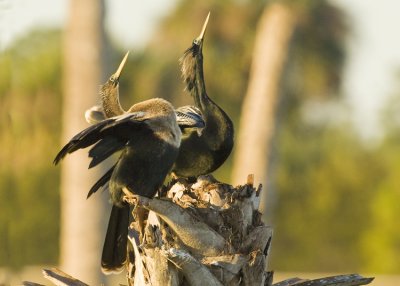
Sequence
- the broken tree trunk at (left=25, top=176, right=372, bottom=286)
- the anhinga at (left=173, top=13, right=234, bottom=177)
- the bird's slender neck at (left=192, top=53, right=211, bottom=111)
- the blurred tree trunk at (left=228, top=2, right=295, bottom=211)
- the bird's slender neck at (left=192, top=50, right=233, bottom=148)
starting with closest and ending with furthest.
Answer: the broken tree trunk at (left=25, top=176, right=372, bottom=286) < the anhinga at (left=173, top=13, right=234, bottom=177) < the bird's slender neck at (left=192, top=50, right=233, bottom=148) < the bird's slender neck at (left=192, top=53, right=211, bottom=111) < the blurred tree trunk at (left=228, top=2, right=295, bottom=211)

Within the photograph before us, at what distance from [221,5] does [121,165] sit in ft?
57.4

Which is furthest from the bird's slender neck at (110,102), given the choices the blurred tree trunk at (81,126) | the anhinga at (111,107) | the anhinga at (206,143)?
the blurred tree trunk at (81,126)

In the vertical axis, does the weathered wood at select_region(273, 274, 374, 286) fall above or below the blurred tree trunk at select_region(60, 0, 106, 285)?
below

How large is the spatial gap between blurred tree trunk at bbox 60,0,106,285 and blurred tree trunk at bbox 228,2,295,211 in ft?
10.9

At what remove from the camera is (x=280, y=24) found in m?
18.5

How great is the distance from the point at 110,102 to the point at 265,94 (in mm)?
11759

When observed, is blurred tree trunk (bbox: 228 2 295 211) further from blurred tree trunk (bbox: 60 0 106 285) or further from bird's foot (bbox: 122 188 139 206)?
bird's foot (bbox: 122 188 139 206)

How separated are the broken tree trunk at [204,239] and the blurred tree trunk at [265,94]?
11.7 meters

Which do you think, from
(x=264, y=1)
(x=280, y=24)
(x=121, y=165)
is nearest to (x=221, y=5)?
(x=264, y=1)

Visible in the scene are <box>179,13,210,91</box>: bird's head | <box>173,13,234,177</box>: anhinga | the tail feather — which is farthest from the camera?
<box>179,13,210,91</box>: bird's head

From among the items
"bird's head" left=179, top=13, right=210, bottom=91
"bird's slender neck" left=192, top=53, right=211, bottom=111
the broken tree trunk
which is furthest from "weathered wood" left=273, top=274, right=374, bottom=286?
"bird's head" left=179, top=13, right=210, bottom=91

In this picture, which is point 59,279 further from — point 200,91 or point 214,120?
point 200,91

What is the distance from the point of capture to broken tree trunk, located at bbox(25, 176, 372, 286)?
4.95 metres

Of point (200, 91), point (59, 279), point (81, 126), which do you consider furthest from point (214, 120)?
point (81, 126)
